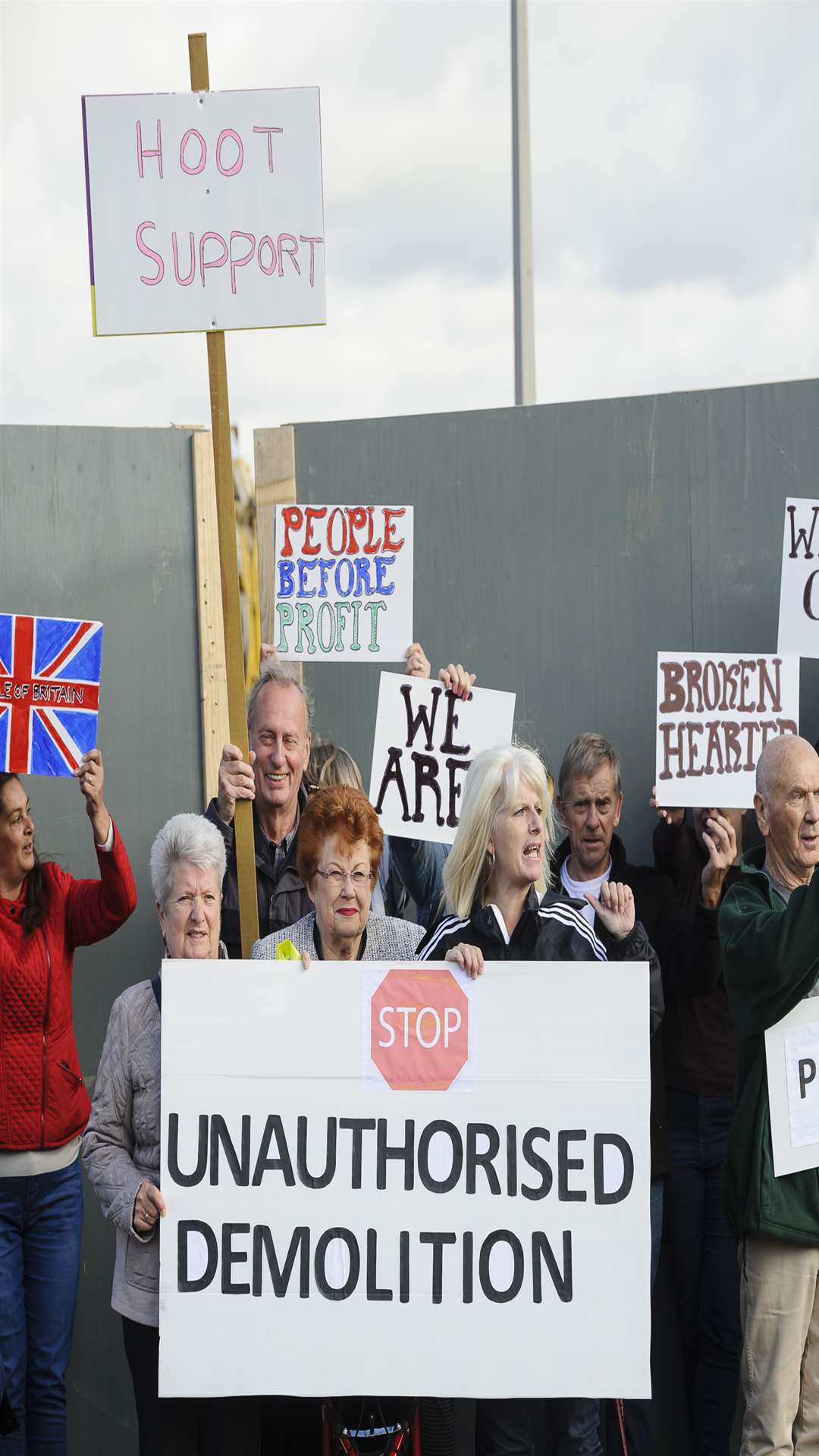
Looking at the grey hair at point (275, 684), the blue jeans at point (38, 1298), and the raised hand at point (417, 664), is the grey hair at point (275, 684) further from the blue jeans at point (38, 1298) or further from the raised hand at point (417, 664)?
the blue jeans at point (38, 1298)

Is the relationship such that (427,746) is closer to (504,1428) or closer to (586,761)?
(586,761)

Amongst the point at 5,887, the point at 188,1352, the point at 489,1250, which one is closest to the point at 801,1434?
the point at 489,1250

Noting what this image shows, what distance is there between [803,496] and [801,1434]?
3.06 meters

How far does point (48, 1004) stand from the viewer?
413 cm

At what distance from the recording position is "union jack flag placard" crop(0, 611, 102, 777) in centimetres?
419

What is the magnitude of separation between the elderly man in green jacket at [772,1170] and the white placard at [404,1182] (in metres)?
0.27

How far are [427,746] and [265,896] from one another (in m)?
0.84

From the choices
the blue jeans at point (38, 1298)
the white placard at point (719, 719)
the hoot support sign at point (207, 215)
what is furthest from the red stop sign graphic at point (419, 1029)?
the white placard at point (719, 719)

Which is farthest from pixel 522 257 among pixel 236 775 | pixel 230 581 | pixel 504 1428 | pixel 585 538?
pixel 504 1428

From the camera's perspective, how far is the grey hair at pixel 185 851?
3566 millimetres

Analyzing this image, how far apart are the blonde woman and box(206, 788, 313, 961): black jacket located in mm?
566

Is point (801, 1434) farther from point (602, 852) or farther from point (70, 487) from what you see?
point (70, 487)

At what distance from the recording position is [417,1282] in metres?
3.39

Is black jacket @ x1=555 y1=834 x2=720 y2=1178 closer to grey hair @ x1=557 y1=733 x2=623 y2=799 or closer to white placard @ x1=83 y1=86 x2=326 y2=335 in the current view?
grey hair @ x1=557 y1=733 x2=623 y2=799
